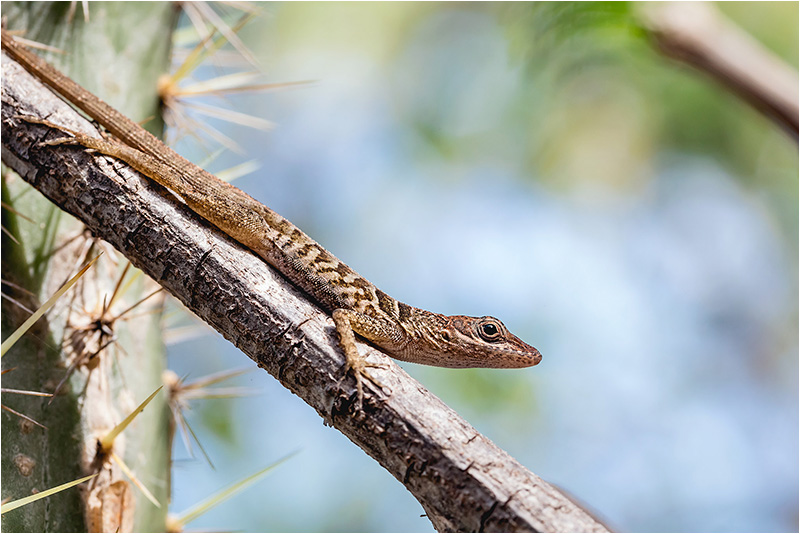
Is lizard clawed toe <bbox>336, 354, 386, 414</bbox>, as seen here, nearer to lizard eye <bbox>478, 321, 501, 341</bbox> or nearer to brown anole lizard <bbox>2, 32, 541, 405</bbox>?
brown anole lizard <bbox>2, 32, 541, 405</bbox>

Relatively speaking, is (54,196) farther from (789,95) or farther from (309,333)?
(789,95)

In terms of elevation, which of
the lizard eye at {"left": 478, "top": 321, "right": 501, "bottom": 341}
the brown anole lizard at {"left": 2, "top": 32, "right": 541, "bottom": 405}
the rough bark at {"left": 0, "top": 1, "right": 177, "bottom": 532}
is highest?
the lizard eye at {"left": 478, "top": 321, "right": 501, "bottom": 341}

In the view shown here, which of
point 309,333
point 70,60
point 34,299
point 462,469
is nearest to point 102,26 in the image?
point 70,60

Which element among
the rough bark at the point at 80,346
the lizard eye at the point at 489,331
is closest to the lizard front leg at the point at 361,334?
the lizard eye at the point at 489,331

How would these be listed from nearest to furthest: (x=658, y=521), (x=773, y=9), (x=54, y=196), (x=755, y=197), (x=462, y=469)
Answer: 1. (x=462, y=469)
2. (x=54, y=196)
3. (x=658, y=521)
4. (x=773, y=9)
5. (x=755, y=197)

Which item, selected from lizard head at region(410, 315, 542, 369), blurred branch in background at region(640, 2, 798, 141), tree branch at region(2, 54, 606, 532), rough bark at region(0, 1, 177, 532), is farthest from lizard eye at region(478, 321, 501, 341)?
blurred branch in background at region(640, 2, 798, 141)

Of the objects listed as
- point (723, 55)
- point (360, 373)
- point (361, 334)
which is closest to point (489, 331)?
point (361, 334)

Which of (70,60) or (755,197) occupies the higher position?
(755,197)
